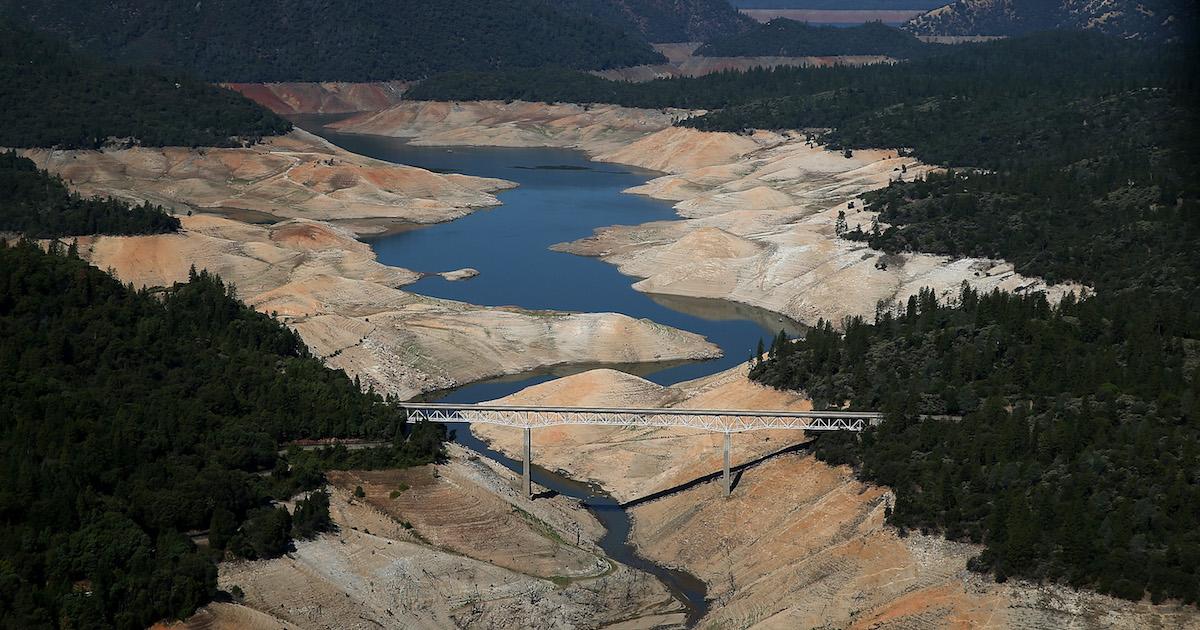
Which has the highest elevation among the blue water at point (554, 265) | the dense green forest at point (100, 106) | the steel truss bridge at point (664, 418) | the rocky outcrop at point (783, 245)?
the dense green forest at point (100, 106)

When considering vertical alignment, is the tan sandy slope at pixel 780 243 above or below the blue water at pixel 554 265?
above

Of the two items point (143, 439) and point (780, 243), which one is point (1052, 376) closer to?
point (143, 439)

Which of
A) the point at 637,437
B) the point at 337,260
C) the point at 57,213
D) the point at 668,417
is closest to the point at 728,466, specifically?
the point at 668,417

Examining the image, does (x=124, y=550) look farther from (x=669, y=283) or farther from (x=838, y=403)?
(x=669, y=283)

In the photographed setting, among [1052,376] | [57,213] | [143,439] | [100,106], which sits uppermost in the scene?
[100,106]

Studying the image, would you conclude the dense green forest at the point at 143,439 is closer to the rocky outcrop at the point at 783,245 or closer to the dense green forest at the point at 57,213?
the dense green forest at the point at 57,213

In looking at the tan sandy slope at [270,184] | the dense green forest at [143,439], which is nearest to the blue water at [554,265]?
the tan sandy slope at [270,184]
